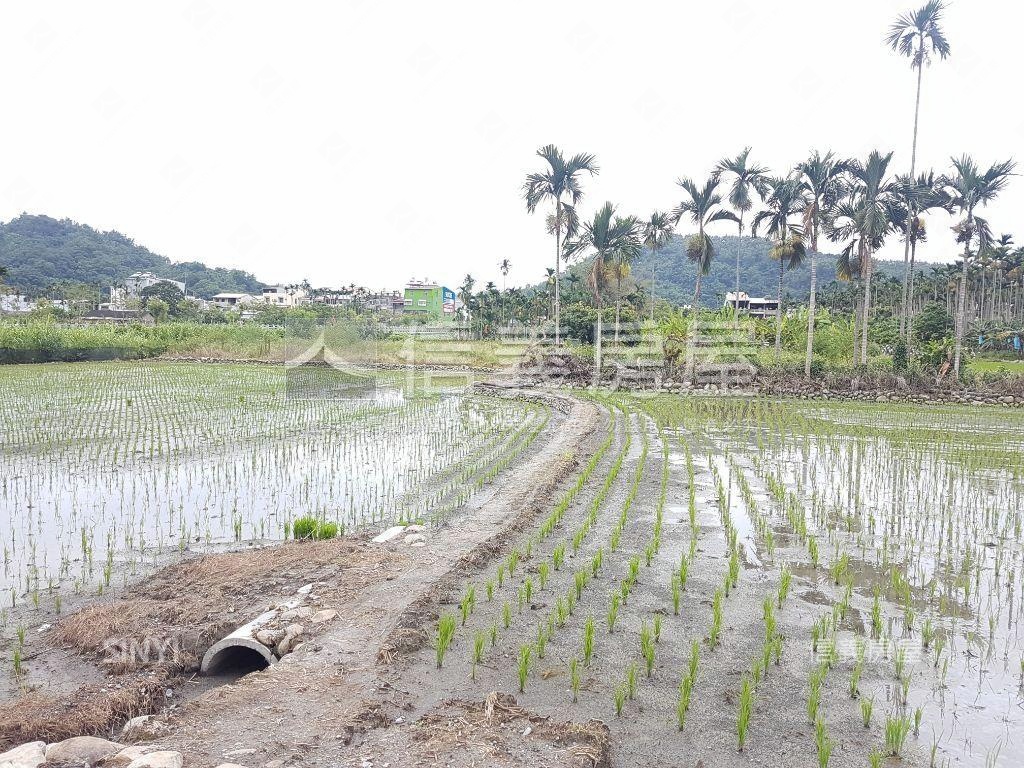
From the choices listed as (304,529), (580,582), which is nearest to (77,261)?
(304,529)

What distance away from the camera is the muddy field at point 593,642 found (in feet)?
11.2

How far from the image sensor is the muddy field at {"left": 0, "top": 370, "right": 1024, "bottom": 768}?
3426mm

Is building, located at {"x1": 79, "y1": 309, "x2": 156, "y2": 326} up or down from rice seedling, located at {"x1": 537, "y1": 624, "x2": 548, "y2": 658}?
up

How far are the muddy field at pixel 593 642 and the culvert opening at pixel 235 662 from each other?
26mm

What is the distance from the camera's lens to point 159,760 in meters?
2.98

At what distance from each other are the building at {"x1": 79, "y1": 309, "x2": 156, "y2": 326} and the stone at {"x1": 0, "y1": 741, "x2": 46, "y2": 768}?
51031mm

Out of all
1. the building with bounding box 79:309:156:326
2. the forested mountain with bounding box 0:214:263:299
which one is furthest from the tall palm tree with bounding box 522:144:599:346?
the forested mountain with bounding box 0:214:263:299

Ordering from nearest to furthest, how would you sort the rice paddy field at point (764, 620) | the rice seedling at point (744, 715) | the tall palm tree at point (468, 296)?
the rice seedling at point (744, 715) < the rice paddy field at point (764, 620) < the tall palm tree at point (468, 296)

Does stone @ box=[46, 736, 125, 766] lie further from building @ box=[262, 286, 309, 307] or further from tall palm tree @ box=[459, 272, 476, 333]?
building @ box=[262, 286, 309, 307]

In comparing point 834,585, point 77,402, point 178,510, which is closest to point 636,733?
point 834,585

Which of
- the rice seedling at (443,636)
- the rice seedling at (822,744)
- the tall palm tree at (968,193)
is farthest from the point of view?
the tall palm tree at (968,193)

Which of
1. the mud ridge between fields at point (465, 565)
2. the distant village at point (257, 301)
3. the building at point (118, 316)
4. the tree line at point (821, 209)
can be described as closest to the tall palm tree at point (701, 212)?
the tree line at point (821, 209)

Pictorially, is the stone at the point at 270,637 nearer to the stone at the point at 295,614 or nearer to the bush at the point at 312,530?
the stone at the point at 295,614

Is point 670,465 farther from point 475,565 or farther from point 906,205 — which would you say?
point 906,205
